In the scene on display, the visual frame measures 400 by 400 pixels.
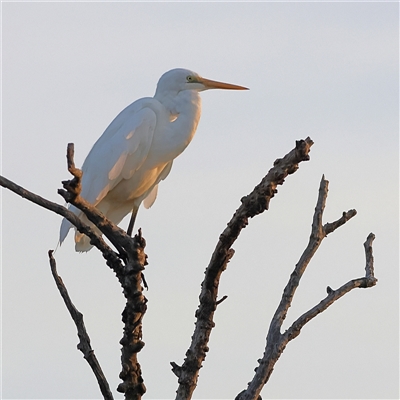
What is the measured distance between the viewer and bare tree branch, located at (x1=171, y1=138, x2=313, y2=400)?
3.47 m

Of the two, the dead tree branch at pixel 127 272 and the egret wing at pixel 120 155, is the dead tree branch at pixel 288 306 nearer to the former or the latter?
the dead tree branch at pixel 127 272

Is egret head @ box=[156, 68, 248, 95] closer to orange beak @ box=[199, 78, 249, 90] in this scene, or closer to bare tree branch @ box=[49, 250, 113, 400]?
orange beak @ box=[199, 78, 249, 90]

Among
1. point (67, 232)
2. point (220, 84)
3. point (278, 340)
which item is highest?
point (220, 84)

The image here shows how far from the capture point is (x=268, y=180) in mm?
3533

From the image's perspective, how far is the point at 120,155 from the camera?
20.1 feet

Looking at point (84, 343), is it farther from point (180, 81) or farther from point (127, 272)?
point (180, 81)

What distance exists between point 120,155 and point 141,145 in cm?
20

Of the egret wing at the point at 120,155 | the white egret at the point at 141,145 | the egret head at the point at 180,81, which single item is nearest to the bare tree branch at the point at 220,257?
the white egret at the point at 141,145

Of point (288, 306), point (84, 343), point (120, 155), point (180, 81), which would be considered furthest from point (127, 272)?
point (180, 81)

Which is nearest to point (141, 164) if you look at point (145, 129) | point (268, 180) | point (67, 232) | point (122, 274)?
point (145, 129)

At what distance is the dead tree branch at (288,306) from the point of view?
3709 millimetres

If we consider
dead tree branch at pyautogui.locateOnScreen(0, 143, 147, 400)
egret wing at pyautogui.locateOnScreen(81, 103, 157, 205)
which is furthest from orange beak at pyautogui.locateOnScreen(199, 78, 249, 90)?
dead tree branch at pyautogui.locateOnScreen(0, 143, 147, 400)

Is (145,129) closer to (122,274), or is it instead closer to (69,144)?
(122,274)

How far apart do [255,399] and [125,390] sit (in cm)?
73
